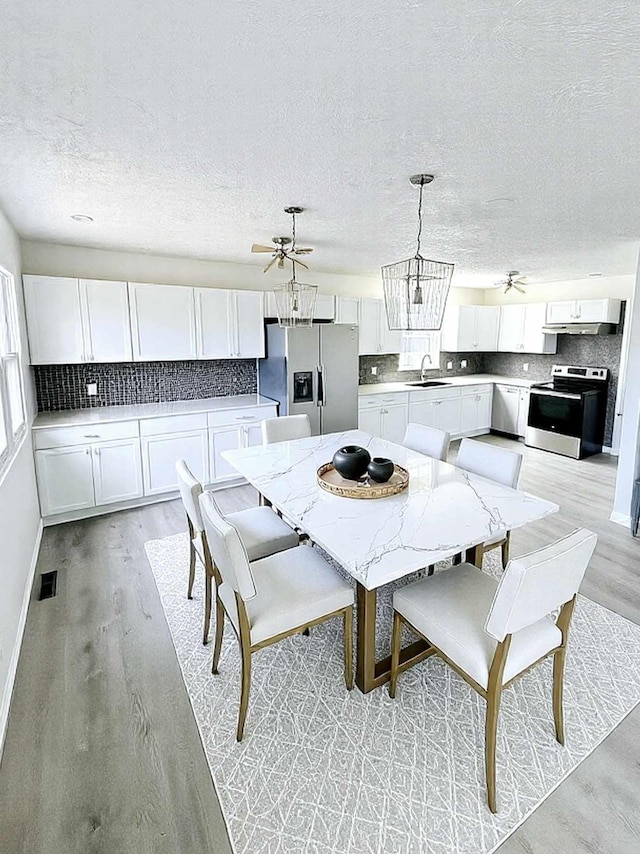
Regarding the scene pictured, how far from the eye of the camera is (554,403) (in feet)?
19.8

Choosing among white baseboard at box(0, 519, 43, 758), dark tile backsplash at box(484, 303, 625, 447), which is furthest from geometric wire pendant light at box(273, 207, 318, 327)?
dark tile backsplash at box(484, 303, 625, 447)

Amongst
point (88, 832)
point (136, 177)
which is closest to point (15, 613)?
point (88, 832)

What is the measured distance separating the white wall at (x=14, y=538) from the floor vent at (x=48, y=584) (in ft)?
0.29

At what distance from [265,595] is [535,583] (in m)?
1.11

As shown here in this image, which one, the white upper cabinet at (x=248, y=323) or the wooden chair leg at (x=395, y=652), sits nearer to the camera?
the wooden chair leg at (x=395, y=652)

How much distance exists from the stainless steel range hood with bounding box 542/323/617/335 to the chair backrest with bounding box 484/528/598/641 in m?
5.15

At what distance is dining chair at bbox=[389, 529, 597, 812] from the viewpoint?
4.91ft

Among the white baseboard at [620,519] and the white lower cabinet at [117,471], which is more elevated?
the white lower cabinet at [117,471]

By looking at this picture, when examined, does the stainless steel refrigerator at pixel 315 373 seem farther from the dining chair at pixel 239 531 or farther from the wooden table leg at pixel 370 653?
the wooden table leg at pixel 370 653

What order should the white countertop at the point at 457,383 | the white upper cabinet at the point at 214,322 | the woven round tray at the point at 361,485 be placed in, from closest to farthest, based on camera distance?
the woven round tray at the point at 361,485, the white upper cabinet at the point at 214,322, the white countertop at the point at 457,383

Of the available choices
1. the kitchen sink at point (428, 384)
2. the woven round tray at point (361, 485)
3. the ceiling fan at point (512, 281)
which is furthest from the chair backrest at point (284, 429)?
the ceiling fan at point (512, 281)

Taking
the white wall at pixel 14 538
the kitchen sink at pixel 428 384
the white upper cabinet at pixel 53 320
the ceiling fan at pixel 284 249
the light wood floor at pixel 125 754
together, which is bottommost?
the light wood floor at pixel 125 754

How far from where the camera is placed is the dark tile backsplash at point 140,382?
4.28m

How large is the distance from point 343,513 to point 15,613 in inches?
73.4
